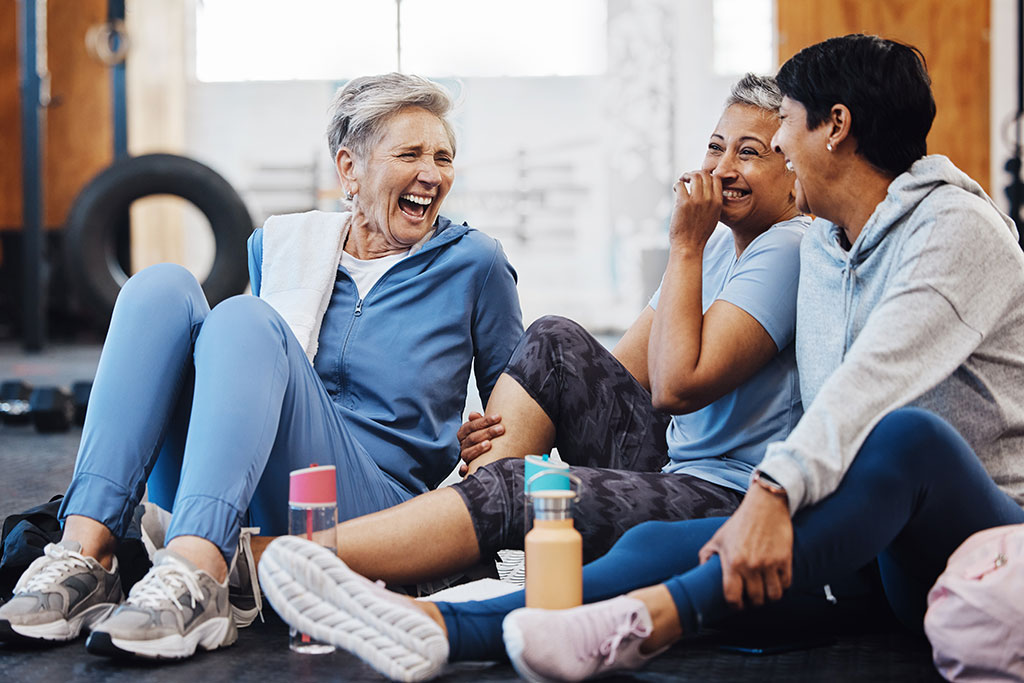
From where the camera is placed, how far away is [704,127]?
21.4 ft

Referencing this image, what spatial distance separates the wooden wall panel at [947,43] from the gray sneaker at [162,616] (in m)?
5.74

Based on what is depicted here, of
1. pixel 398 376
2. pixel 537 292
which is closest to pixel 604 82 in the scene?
pixel 537 292

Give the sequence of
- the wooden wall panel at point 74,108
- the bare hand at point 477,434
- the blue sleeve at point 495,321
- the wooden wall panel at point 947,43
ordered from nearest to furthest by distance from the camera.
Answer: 1. the bare hand at point 477,434
2. the blue sleeve at point 495,321
3. the wooden wall panel at point 947,43
4. the wooden wall panel at point 74,108

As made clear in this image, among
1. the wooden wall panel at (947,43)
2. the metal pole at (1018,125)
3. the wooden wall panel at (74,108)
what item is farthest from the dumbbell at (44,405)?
the wooden wall panel at (947,43)

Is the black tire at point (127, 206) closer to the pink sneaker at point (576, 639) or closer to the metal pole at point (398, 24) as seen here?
the metal pole at point (398, 24)

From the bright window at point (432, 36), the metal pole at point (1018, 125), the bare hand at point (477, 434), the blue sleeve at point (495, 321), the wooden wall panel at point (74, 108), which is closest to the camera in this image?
the bare hand at point (477, 434)

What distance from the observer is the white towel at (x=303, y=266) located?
1.74 m

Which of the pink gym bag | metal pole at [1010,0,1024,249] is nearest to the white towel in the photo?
the pink gym bag

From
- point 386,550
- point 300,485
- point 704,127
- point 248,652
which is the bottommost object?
point 248,652

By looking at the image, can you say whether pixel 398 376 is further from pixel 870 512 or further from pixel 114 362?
→ pixel 870 512

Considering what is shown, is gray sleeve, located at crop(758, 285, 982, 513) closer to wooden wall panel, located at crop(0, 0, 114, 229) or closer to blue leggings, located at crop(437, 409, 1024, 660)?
blue leggings, located at crop(437, 409, 1024, 660)

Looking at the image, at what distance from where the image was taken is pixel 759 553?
118 cm

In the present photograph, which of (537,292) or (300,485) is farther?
(537,292)

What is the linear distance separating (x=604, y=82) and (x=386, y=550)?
548 cm
